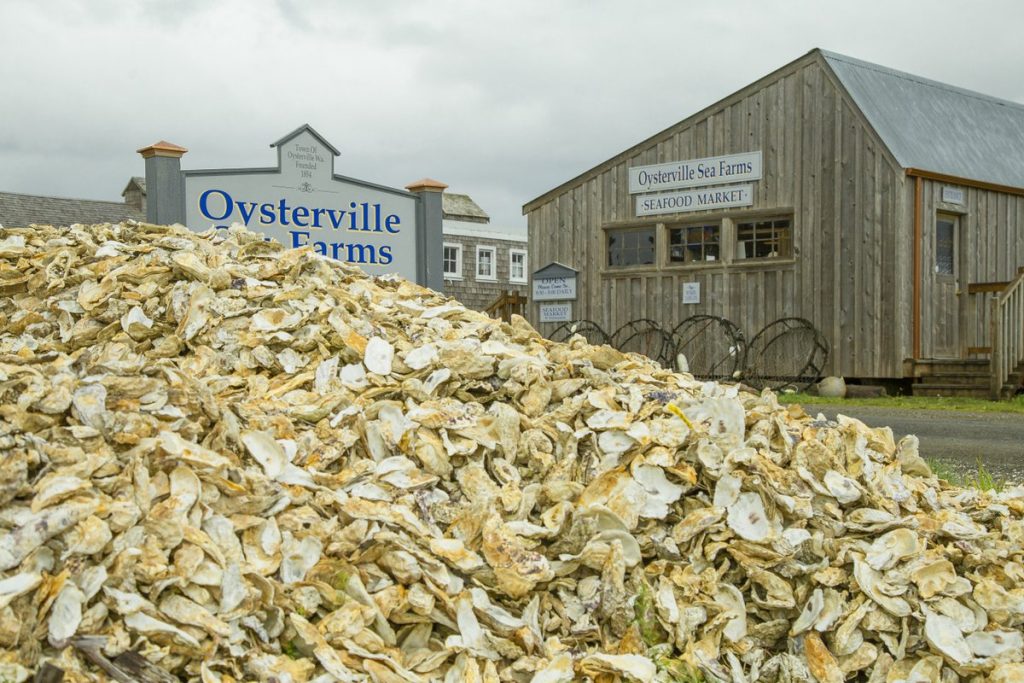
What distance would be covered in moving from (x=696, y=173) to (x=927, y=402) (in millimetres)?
5236

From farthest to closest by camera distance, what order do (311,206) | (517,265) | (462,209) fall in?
(462,209) → (517,265) → (311,206)

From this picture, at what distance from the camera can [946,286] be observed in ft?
48.4

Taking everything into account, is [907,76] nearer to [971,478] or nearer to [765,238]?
[765,238]

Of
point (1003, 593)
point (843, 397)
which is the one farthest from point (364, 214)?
point (843, 397)

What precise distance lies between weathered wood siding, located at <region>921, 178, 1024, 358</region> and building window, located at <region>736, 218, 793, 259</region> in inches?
75.1

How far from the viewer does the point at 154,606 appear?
2.61 meters

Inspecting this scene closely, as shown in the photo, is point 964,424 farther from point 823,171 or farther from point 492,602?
point 492,602

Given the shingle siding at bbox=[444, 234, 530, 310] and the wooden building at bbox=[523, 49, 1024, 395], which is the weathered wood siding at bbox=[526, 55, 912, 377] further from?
the shingle siding at bbox=[444, 234, 530, 310]

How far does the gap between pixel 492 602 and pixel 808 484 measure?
3.86 feet

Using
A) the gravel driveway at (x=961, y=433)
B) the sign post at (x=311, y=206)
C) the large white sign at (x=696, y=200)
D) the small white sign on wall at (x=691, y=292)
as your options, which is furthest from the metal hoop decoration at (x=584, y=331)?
the sign post at (x=311, y=206)

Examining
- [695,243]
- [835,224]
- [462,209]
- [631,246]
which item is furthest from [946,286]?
[462,209]

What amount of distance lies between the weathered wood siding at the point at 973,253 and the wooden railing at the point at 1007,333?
109 centimetres

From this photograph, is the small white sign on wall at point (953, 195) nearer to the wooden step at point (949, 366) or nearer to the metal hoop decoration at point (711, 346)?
the wooden step at point (949, 366)

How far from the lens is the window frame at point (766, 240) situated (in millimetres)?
15273
